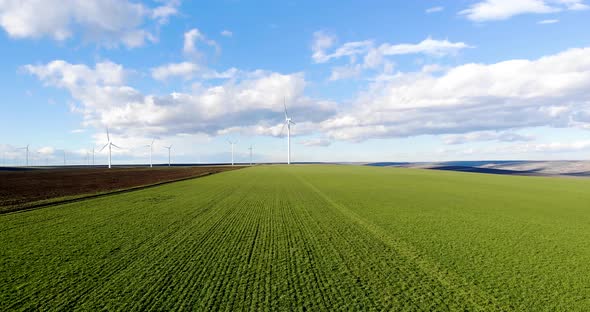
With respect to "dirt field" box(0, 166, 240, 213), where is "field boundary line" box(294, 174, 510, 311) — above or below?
below

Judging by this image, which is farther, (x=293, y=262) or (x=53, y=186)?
(x=53, y=186)

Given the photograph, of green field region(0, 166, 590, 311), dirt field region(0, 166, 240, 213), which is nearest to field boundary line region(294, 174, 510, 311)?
green field region(0, 166, 590, 311)

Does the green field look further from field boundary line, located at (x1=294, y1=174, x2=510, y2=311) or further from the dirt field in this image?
the dirt field

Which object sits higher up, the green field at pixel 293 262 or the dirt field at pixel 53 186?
the dirt field at pixel 53 186

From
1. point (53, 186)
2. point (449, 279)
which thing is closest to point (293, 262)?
point (449, 279)

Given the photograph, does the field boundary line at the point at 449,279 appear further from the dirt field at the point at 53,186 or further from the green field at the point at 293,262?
the dirt field at the point at 53,186

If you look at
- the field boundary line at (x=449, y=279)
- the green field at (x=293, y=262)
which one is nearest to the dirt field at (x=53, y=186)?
the green field at (x=293, y=262)

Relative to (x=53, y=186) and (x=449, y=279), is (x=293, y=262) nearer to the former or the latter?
(x=449, y=279)

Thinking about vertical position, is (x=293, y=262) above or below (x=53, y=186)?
below

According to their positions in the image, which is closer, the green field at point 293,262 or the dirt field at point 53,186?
the green field at point 293,262
